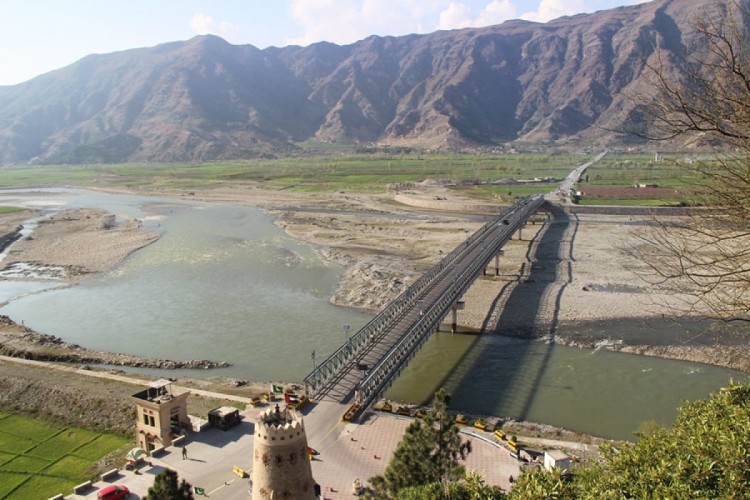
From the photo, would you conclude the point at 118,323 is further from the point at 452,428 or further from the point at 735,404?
the point at 735,404

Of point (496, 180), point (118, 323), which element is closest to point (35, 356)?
point (118, 323)

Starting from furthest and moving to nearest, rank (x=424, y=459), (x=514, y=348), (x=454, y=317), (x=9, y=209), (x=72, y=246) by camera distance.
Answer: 1. (x=9, y=209)
2. (x=72, y=246)
3. (x=454, y=317)
4. (x=514, y=348)
5. (x=424, y=459)

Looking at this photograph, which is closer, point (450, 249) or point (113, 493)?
point (113, 493)

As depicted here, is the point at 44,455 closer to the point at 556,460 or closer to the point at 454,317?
the point at 556,460

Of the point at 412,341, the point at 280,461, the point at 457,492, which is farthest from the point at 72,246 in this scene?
the point at 457,492

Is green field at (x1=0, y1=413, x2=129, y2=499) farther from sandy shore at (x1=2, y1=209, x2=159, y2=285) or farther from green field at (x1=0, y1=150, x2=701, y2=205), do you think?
green field at (x1=0, y1=150, x2=701, y2=205)

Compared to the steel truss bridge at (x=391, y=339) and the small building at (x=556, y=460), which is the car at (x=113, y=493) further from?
the small building at (x=556, y=460)

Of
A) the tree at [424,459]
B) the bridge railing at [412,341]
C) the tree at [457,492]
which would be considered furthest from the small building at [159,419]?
the tree at [457,492]

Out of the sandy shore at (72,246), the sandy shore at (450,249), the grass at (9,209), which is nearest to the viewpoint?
the sandy shore at (450,249)

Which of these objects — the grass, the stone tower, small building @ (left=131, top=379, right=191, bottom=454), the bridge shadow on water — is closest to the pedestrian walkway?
the bridge shadow on water
